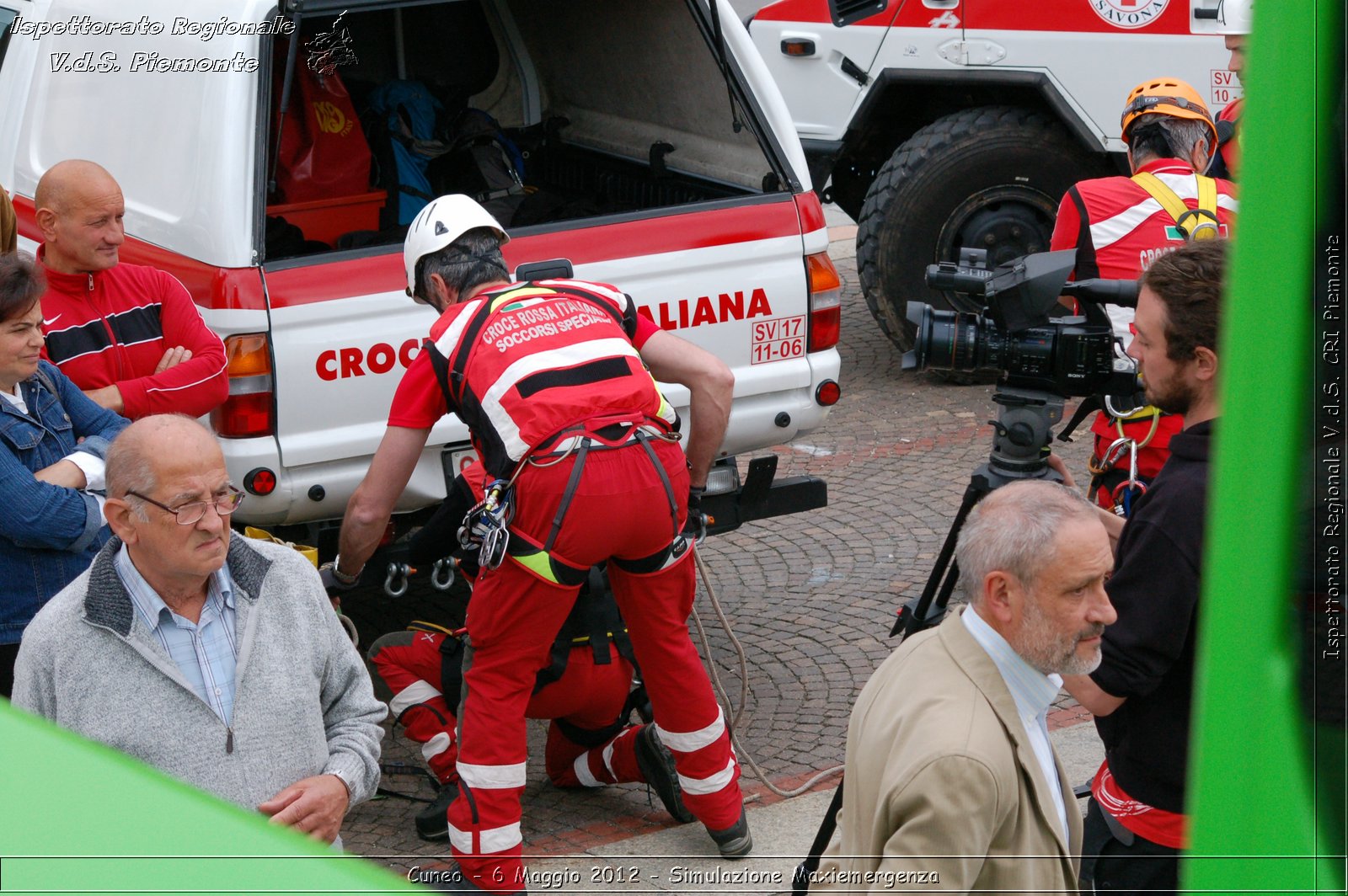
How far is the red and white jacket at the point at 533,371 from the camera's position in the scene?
3.58m

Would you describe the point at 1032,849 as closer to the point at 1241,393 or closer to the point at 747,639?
the point at 1241,393

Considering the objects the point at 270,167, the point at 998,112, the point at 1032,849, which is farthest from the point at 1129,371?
the point at 998,112

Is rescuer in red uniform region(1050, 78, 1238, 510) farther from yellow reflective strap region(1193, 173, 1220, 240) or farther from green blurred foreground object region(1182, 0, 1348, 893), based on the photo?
green blurred foreground object region(1182, 0, 1348, 893)

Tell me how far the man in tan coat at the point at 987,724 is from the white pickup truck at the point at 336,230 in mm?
2370

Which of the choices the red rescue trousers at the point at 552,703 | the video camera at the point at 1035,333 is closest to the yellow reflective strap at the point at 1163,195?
the video camera at the point at 1035,333

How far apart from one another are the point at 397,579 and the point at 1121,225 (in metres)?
2.34

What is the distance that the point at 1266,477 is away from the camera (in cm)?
100

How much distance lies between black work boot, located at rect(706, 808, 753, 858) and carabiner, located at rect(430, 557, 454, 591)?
3.58ft

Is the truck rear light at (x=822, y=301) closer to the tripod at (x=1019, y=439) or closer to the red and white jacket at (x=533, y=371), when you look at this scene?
the red and white jacket at (x=533, y=371)

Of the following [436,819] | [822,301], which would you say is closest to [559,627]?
[436,819]

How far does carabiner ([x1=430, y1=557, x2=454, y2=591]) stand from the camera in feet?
14.5

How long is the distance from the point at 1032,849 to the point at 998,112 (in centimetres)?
603

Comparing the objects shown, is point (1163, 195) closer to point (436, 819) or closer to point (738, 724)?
point (738, 724)

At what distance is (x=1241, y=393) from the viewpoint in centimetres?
98
